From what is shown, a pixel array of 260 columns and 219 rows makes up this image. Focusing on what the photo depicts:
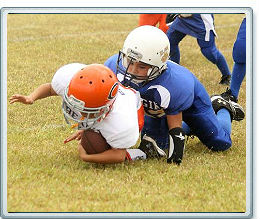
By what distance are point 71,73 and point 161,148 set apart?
927 mm

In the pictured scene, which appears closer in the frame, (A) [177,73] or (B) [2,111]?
(B) [2,111]

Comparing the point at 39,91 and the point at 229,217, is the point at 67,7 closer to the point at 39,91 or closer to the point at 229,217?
the point at 39,91

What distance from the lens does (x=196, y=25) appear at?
6188 millimetres

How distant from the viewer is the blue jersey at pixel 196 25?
20.2 feet

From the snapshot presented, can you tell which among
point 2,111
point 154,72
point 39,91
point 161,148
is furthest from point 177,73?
point 2,111

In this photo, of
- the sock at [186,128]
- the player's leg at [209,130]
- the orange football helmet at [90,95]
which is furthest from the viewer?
the sock at [186,128]

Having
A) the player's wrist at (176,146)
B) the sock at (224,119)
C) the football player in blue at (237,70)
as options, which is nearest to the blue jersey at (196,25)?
the football player in blue at (237,70)

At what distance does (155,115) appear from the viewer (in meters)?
4.12

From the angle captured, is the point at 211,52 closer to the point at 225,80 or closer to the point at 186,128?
the point at 225,80

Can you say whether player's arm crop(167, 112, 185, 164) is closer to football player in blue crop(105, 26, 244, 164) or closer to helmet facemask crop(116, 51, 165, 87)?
football player in blue crop(105, 26, 244, 164)

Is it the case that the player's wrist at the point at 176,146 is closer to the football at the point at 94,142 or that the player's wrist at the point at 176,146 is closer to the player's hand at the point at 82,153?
the football at the point at 94,142

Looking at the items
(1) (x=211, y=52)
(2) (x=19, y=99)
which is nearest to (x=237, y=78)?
(1) (x=211, y=52)

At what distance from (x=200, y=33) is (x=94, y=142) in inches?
114

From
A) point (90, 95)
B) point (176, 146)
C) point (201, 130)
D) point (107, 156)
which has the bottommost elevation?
point (201, 130)
